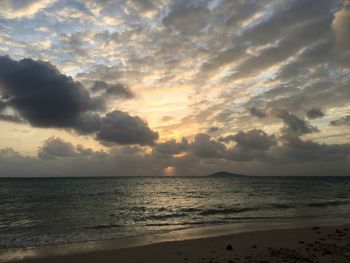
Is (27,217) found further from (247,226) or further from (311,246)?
(311,246)

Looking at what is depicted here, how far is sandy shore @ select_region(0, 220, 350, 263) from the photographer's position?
14.4 meters

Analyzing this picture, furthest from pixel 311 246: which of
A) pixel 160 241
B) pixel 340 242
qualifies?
pixel 160 241

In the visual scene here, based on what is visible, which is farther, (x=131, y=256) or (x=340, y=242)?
(x=340, y=242)

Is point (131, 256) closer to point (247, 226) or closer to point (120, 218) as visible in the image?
point (247, 226)

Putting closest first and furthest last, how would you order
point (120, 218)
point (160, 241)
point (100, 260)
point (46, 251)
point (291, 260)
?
point (291, 260), point (100, 260), point (46, 251), point (160, 241), point (120, 218)

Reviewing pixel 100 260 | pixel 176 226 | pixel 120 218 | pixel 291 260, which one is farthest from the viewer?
pixel 120 218

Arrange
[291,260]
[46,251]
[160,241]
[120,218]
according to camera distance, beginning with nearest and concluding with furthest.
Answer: [291,260] → [46,251] → [160,241] → [120,218]

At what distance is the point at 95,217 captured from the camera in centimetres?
3266

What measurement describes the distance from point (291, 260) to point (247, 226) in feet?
41.7

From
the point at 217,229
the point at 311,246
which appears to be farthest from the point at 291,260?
the point at 217,229

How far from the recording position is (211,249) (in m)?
16.3

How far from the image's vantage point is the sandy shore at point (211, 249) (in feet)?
47.1

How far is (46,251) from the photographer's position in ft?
57.1

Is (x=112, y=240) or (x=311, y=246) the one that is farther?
(x=112, y=240)
